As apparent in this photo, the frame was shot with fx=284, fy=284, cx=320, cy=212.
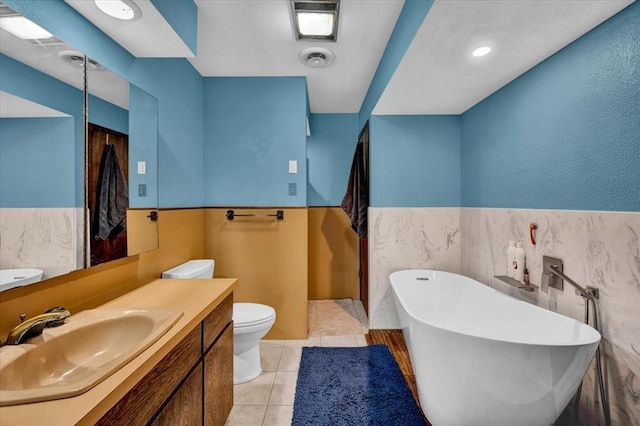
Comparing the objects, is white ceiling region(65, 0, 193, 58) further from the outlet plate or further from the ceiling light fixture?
the outlet plate

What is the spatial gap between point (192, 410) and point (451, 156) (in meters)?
2.78

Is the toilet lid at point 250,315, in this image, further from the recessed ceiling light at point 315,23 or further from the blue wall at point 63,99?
the recessed ceiling light at point 315,23

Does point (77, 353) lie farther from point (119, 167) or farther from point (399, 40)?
point (399, 40)

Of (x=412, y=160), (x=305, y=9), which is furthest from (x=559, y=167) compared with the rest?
(x=305, y=9)

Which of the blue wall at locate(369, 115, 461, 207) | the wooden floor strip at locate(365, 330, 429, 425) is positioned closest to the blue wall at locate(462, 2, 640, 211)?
the blue wall at locate(369, 115, 461, 207)

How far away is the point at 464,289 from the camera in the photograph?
7.36 ft

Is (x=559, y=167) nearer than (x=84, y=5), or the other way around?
(x=84, y=5)

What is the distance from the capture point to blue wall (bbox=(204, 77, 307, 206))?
102 inches

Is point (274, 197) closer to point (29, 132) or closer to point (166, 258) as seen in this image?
point (166, 258)

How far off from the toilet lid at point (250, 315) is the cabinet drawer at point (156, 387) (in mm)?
732

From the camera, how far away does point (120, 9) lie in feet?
4.36

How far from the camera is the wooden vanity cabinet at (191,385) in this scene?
792 mm

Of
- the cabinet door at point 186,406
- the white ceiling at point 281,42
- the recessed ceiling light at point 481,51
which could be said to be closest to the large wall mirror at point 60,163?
the cabinet door at point 186,406

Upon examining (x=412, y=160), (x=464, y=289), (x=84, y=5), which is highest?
(x=84, y=5)
